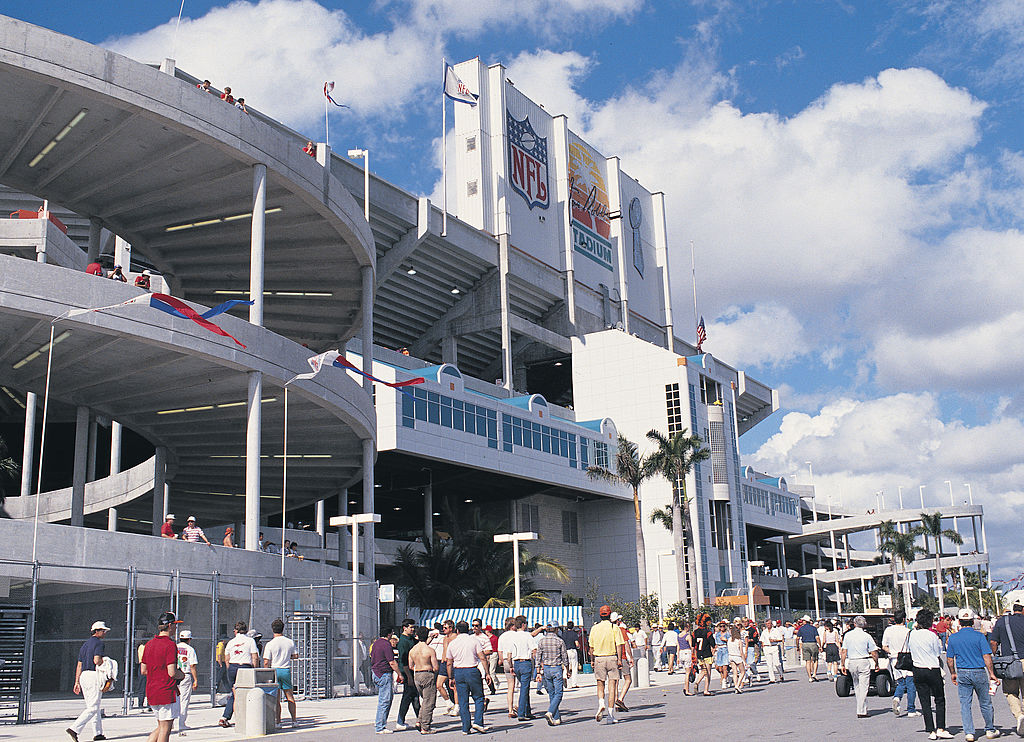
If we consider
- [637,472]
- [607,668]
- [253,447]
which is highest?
[637,472]

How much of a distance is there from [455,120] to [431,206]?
11671 mm

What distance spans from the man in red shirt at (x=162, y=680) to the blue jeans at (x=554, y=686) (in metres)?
6.53

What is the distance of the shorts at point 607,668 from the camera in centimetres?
→ 1700

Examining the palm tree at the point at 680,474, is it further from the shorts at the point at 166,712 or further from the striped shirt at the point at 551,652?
the shorts at the point at 166,712

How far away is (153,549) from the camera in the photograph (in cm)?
2291

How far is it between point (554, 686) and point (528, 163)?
196 feet

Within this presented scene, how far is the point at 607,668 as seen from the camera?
17062mm

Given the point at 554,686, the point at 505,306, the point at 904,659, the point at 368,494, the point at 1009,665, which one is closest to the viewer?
the point at 1009,665

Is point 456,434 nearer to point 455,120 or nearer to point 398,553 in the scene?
point 398,553

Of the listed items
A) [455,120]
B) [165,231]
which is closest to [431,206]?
[455,120]

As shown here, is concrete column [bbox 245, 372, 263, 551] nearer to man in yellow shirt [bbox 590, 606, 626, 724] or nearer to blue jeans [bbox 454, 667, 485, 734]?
blue jeans [bbox 454, 667, 485, 734]

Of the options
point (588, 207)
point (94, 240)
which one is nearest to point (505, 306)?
point (588, 207)

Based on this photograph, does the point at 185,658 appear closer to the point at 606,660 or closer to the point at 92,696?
the point at 92,696

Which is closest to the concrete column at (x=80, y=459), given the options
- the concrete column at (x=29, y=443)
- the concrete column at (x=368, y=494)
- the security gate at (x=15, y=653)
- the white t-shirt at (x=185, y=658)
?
the concrete column at (x=29, y=443)
